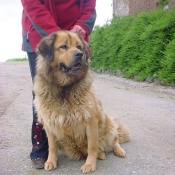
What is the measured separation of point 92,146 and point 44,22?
1.61 meters

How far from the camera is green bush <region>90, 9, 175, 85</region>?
9682mm

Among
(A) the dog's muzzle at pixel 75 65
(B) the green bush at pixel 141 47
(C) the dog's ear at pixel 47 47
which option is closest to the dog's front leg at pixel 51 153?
(A) the dog's muzzle at pixel 75 65

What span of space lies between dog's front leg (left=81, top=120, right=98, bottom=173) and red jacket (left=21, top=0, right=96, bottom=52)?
119 centimetres

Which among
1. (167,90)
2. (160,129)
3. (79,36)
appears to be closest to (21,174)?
(79,36)

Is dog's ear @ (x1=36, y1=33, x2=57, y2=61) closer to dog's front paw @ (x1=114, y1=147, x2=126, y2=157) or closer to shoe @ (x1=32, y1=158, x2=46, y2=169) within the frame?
shoe @ (x1=32, y1=158, x2=46, y2=169)

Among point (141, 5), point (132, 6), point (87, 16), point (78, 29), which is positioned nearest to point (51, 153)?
point (78, 29)

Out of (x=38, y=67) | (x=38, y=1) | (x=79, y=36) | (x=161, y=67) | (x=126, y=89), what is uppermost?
(x=38, y=1)

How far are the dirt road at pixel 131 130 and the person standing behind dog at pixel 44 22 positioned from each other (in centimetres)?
28

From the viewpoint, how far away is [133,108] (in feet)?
23.8

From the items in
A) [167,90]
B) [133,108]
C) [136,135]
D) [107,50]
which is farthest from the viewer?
[107,50]

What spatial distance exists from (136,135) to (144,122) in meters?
0.85

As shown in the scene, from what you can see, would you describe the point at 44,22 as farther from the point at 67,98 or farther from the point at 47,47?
the point at 67,98

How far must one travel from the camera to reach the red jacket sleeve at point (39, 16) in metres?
3.79

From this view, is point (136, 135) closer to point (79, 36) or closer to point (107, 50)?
point (79, 36)
